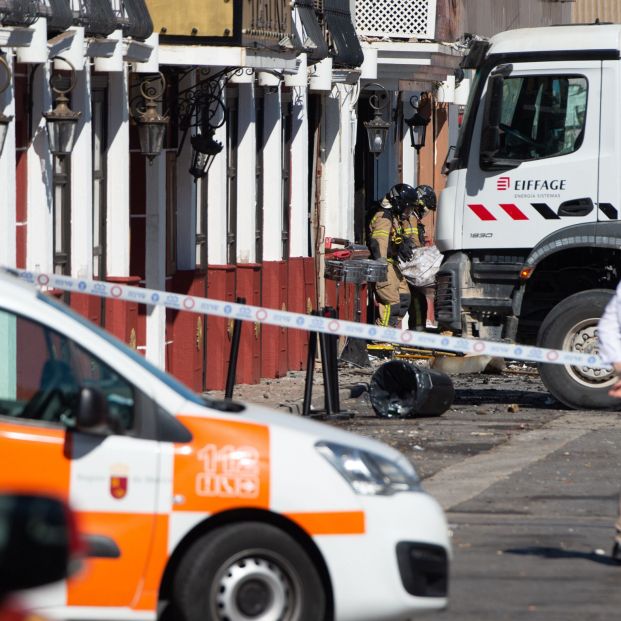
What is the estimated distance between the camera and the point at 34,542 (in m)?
3.23

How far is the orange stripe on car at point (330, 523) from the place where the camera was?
654 centimetres

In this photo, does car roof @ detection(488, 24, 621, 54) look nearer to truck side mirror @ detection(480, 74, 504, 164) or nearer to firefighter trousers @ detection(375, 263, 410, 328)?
truck side mirror @ detection(480, 74, 504, 164)

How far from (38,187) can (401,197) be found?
944cm

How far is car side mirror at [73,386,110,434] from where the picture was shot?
631 cm

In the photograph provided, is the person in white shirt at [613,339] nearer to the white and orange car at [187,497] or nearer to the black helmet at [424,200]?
the white and orange car at [187,497]

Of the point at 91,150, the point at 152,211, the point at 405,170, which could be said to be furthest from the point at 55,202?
the point at 405,170

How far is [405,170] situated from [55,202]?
1421 cm

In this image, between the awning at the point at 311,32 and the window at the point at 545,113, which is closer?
the window at the point at 545,113

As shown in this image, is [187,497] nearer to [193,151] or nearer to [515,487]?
[515,487]

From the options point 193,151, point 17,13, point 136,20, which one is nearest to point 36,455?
point 17,13

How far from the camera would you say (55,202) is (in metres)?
14.9

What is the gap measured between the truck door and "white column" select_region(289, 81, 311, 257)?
17.6 ft

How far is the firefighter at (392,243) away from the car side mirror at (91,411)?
1642 centimetres

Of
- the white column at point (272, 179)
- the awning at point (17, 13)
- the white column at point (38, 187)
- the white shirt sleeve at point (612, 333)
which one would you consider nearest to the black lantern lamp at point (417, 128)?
the white column at point (272, 179)
